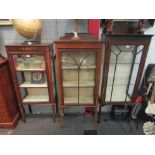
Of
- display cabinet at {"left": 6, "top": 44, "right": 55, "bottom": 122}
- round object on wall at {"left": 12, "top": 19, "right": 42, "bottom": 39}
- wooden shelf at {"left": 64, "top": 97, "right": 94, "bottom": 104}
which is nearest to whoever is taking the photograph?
round object on wall at {"left": 12, "top": 19, "right": 42, "bottom": 39}

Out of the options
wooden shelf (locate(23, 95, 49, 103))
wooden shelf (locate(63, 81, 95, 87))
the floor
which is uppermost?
wooden shelf (locate(63, 81, 95, 87))

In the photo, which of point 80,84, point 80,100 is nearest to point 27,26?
point 80,84

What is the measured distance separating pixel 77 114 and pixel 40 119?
66 cm

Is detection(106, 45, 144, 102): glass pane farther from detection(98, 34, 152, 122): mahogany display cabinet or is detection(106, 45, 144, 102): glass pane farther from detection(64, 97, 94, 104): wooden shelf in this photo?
detection(64, 97, 94, 104): wooden shelf

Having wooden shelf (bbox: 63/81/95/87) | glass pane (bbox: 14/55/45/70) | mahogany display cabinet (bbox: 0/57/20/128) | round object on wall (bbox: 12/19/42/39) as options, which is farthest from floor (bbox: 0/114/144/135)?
round object on wall (bbox: 12/19/42/39)

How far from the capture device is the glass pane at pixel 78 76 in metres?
1.65

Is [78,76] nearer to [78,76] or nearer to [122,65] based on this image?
[78,76]

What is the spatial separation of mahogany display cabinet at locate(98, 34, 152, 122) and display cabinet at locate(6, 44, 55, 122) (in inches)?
29.3

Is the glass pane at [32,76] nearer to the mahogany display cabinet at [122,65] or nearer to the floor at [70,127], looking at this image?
the floor at [70,127]

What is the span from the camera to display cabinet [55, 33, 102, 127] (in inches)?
57.1

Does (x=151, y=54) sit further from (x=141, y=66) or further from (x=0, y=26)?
(x=0, y=26)

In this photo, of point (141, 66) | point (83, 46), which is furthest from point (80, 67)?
point (141, 66)

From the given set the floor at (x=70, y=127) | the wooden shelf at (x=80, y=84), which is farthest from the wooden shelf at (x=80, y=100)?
the floor at (x=70, y=127)
